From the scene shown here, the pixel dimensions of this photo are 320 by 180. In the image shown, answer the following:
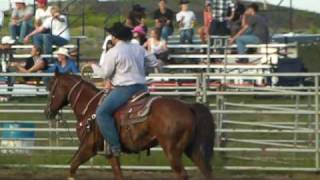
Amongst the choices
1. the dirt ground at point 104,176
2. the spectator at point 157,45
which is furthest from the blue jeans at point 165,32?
the dirt ground at point 104,176

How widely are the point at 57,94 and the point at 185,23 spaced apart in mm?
11893

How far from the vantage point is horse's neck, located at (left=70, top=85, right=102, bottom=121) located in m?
14.0

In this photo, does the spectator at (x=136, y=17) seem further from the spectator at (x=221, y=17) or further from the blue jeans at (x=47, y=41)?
the spectator at (x=221, y=17)

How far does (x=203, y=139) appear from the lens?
13.2 metres

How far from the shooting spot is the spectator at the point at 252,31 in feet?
78.6

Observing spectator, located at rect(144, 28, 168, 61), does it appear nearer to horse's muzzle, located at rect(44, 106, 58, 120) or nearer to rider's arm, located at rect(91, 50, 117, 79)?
horse's muzzle, located at rect(44, 106, 58, 120)

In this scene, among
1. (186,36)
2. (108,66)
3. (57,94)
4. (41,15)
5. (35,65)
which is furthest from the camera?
(186,36)

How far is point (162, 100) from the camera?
1324cm

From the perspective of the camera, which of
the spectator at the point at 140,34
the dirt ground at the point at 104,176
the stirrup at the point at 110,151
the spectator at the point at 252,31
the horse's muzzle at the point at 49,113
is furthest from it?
the spectator at the point at 252,31

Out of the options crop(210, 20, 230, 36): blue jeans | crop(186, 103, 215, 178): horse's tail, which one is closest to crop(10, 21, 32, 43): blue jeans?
crop(210, 20, 230, 36): blue jeans

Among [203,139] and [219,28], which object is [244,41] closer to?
[219,28]

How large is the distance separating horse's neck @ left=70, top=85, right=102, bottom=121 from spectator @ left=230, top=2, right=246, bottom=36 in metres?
11.2

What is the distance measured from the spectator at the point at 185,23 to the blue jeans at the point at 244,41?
5.51 ft

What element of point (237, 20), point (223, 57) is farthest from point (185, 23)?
point (223, 57)
